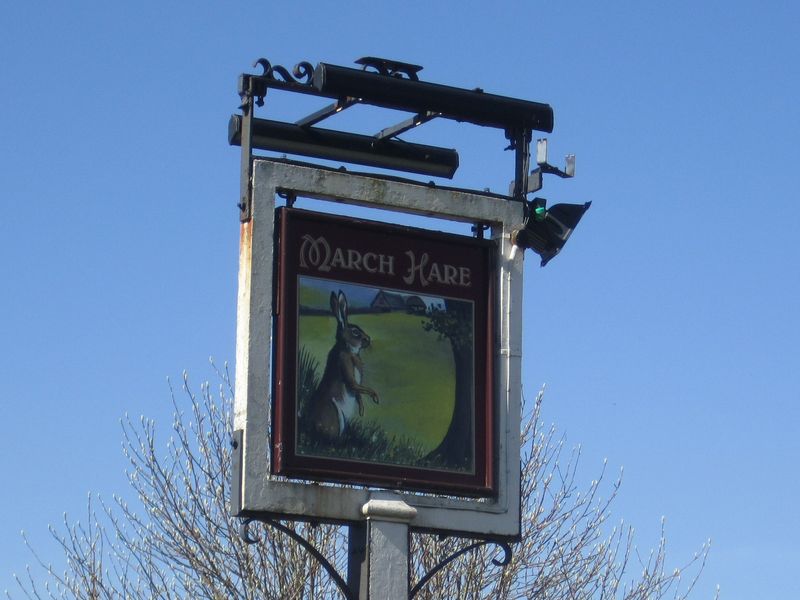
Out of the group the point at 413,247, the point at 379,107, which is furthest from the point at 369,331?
the point at 379,107

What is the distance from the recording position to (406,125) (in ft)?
33.7

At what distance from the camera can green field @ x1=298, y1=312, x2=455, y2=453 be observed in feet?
30.7

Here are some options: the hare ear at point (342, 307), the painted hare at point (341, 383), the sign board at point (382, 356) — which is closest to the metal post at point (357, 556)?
the sign board at point (382, 356)

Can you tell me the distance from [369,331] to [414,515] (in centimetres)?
111

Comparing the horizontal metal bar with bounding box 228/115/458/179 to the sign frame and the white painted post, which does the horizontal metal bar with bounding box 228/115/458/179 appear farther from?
the white painted post

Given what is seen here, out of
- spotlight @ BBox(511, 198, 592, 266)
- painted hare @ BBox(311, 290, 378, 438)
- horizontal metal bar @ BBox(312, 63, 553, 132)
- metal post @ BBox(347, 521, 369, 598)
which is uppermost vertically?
horizontal metal bar @ BBox(312, 63, 553, 132)

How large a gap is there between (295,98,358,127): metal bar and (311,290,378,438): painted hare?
4.04 feet

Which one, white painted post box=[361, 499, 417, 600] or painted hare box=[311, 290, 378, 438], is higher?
painted hare box=[311, 290, 378, 438]

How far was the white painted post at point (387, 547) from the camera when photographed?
9016mm

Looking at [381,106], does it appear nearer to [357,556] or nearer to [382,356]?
[382,356]

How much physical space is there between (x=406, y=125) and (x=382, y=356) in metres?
1.63

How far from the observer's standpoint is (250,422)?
8.98 m

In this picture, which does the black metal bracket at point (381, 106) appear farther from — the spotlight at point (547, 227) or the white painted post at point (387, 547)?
the white painted post at point (387, 547)

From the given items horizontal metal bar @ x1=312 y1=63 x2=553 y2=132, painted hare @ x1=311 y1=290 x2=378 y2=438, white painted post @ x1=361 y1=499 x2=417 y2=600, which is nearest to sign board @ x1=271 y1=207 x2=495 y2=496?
painted hare @ x1=311 y1=290 x2=378 y2=438
